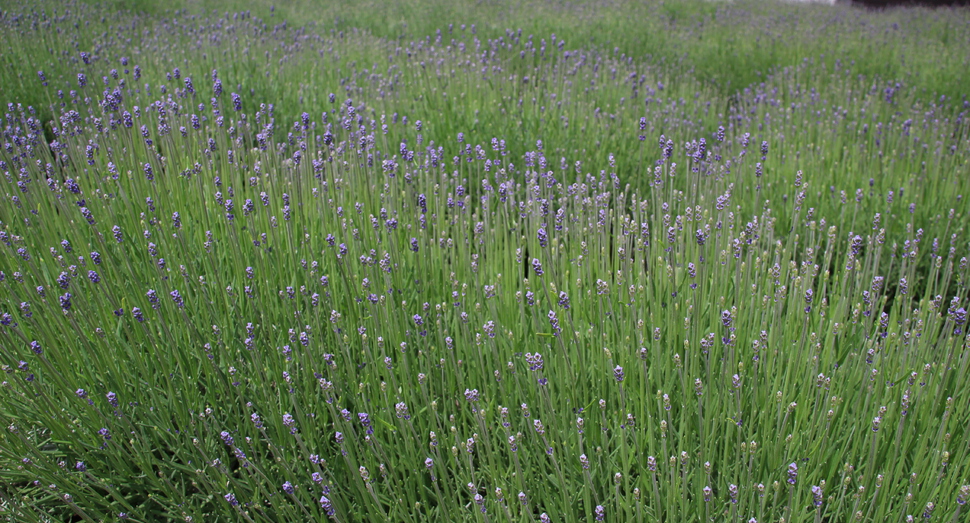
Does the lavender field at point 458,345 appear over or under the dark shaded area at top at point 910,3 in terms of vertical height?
under

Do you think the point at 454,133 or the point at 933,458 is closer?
the point at 933,458

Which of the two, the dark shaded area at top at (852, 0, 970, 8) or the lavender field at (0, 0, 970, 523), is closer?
the lavender field at (0, 0, 970, 523)

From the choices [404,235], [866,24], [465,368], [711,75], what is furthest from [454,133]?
[866,24]

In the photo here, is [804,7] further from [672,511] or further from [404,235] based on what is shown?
[672,511]

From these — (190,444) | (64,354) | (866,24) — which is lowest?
(190,444)

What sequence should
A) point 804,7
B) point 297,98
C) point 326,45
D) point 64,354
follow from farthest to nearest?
point 804,7, point 326,45, point 297,98, point 64,354

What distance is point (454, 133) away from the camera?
4598 millimetres

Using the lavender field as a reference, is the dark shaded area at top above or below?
above

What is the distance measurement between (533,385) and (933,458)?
115 cm

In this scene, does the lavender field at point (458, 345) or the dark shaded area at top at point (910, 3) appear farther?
the dark shaded area at top at point (910, 3)

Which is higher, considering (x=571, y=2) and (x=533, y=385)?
(x=571, y=2)

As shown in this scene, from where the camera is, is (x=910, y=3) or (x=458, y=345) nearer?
(x=458, y=345)

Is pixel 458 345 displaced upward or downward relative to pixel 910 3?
downward

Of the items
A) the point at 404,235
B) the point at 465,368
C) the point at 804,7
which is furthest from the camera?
the point at 804,7
